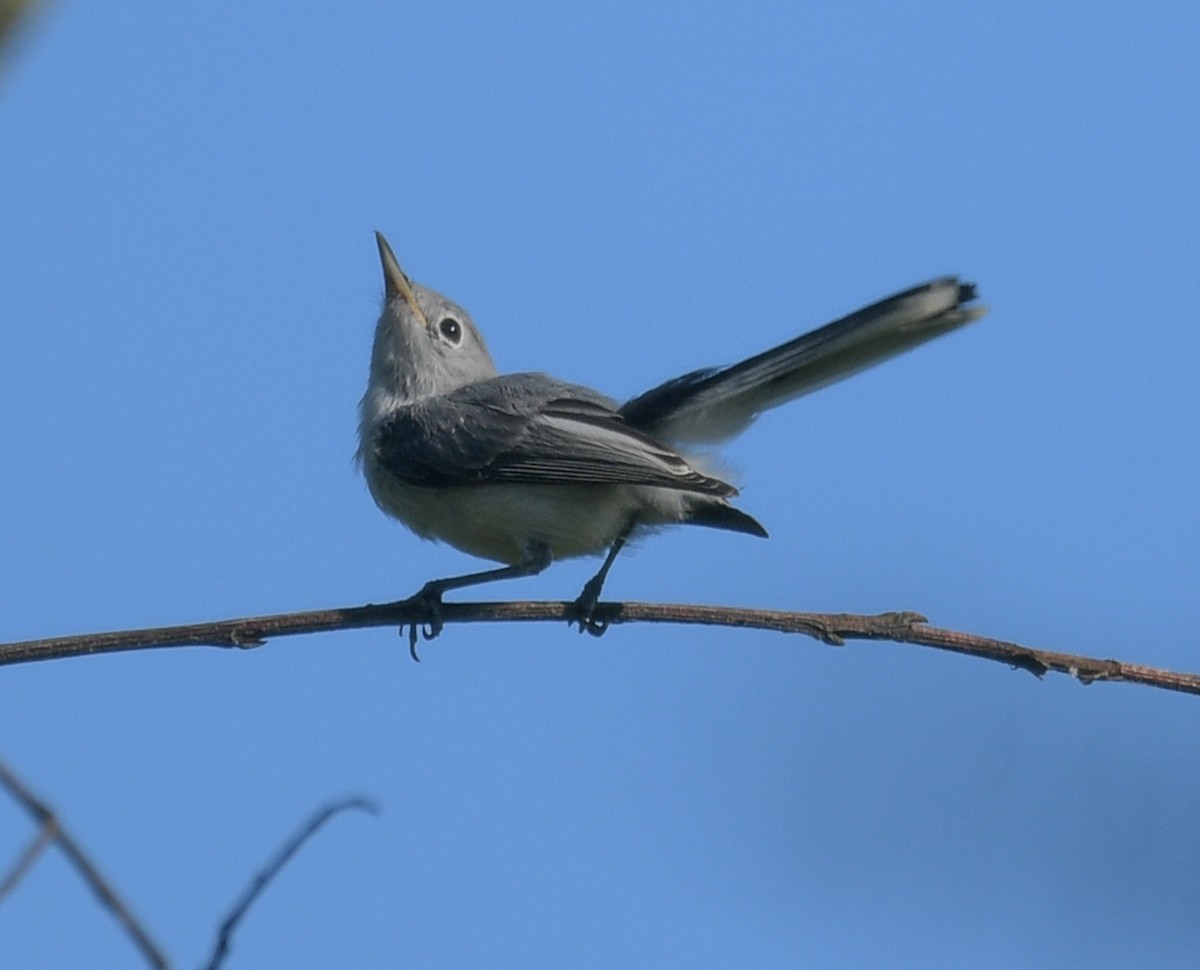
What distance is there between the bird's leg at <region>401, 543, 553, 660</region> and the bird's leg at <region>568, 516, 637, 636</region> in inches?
8.2

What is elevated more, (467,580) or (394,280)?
(394,280)

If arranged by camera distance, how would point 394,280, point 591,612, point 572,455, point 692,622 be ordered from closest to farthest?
point 692,622
point 591,612
point 572,455
point 394,280

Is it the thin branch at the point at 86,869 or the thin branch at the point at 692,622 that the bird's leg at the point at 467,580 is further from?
the thin branch at the point at 86,869

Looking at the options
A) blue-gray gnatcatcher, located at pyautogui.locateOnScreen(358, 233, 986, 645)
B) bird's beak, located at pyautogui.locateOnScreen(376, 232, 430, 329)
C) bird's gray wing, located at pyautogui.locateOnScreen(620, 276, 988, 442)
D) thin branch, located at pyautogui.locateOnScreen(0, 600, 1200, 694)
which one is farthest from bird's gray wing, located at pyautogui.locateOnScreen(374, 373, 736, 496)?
thin branch, located at pyautogui.locateOnScreen(0, 600, 1200, 694)

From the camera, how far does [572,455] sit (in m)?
4.38

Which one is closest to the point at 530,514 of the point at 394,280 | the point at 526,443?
the point at 526,443

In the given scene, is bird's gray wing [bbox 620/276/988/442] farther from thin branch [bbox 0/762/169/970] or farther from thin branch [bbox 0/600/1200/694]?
thin branch [bbox 0/762/169/970]

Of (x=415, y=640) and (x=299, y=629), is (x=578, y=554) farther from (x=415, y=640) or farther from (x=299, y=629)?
(x=299, y=629)

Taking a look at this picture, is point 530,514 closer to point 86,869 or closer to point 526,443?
point 526,443

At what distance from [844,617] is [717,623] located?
27cm

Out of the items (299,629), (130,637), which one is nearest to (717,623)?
(299,629)

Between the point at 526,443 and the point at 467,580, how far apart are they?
0.48 meters

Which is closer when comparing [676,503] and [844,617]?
[844,617]

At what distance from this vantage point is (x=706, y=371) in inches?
172
